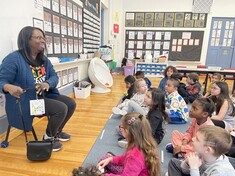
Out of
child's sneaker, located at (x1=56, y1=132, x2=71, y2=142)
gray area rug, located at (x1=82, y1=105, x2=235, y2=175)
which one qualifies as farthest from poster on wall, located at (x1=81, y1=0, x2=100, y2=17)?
child's sneaker, located at (x1=56, y1=132, x2=71, y2=142)

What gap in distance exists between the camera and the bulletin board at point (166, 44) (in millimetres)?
6855

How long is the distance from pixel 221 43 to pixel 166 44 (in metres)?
1.90

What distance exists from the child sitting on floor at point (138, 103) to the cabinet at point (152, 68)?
401 centimetres

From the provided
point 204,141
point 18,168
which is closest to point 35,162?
point 18,168

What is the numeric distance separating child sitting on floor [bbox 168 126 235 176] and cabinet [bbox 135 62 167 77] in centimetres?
550

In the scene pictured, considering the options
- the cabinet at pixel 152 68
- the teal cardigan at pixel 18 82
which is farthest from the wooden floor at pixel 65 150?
the cabinet at pixel 152 68

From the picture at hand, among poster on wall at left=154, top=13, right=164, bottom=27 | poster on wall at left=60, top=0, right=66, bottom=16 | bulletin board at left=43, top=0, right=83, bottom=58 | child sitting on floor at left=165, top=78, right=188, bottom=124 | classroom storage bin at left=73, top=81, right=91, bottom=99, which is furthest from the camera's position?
poster on wall at left=154, top=13, right=164, bottom=27

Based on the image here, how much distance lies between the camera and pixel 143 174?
1.08 metres

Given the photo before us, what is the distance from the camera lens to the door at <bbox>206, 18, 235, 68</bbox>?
658 centimetres

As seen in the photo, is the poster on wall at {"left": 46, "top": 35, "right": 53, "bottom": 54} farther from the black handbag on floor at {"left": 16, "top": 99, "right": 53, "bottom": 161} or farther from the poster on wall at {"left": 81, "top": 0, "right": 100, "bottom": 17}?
the poster on wall at {"left": 81, "top": 0, "right": 100, "bottom": 17}

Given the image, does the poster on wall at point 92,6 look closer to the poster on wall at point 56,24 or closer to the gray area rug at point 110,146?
the poster on wall at point 56,24

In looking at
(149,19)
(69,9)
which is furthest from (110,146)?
(149,19)

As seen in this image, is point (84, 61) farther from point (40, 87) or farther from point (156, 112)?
point (156, 112)

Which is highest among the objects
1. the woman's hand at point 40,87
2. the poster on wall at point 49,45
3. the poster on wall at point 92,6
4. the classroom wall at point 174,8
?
the classroom wall at point 174,8
